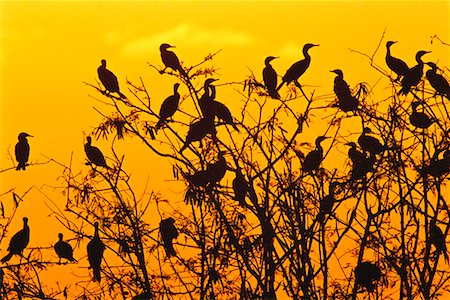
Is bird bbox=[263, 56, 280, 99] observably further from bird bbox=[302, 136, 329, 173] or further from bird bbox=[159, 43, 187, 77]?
bird bbox=[159, 43, 187, 77]

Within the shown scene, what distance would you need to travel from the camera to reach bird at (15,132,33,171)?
45.7 feet

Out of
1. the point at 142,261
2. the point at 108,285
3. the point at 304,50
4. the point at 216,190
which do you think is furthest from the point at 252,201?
the point at 304,50

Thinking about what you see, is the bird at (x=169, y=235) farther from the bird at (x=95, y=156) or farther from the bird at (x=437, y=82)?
the bird at (x=437, y=82)

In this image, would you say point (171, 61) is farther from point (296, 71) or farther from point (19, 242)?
point (19, 242)

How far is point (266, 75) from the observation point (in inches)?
461

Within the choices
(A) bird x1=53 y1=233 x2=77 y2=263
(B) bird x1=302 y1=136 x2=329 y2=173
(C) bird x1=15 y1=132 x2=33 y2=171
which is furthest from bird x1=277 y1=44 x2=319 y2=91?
(C) bird x1=15 y1=132 x2=33 y2=171

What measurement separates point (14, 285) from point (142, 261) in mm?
1183

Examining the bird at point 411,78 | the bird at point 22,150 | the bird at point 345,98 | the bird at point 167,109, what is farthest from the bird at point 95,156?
the bird at point 411,78

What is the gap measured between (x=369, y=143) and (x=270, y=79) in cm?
122

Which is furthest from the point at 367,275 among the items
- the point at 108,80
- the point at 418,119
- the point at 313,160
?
the point at 108,80

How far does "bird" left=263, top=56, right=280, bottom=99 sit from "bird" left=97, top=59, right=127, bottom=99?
1.32 meters

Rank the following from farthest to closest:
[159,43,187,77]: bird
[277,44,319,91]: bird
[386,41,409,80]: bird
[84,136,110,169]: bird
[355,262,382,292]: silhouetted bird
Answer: [386,41,409,80]: bird → [84,136,110,169]: bird → [277,44,319,91]: bird → [159,43,187,77]: bird → [355,262,382,292]: silhouetted bird

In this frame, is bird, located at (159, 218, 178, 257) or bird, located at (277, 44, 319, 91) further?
bird, located at (277, 44, 319, 91)

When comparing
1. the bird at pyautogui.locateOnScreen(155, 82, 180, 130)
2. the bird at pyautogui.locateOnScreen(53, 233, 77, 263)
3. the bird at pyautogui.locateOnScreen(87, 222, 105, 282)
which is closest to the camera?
the bird at pyautogui.locateOnScreen(155, 82, 180, 130)
